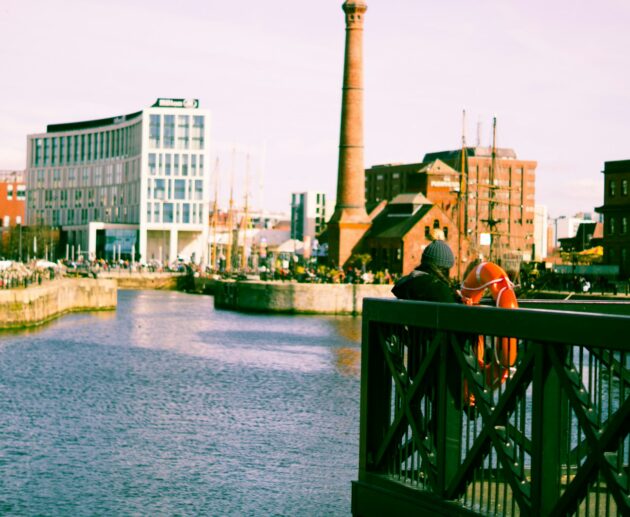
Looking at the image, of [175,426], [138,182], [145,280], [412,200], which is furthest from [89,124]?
[175,426]

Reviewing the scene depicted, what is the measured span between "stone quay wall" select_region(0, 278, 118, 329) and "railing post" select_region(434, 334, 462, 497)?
54.4 metres

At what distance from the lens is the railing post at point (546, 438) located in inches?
278

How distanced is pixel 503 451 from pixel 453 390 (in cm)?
90

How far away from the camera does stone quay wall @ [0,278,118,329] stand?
60719mm

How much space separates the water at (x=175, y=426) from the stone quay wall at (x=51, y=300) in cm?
441

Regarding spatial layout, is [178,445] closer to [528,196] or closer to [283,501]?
[283,501]

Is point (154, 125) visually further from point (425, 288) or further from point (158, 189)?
point (425, 288)

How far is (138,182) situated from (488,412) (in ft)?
510

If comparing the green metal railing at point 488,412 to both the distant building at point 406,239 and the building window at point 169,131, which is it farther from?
the building window at point 169,131

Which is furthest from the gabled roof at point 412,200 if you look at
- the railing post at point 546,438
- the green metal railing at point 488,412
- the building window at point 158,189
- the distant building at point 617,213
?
the railing post at point 546,438

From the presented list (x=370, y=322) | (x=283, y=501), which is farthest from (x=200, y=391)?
(x=370, y=322)

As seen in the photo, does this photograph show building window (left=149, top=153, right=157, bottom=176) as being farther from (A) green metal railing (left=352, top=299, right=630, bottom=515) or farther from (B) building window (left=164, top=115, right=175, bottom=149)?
(A) green metal railing (left=352, top=299, right=630, bottom=515)

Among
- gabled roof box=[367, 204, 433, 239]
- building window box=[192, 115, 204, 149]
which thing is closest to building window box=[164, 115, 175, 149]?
building window box=[192, 115, 204, 149]

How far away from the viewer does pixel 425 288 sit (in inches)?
370
